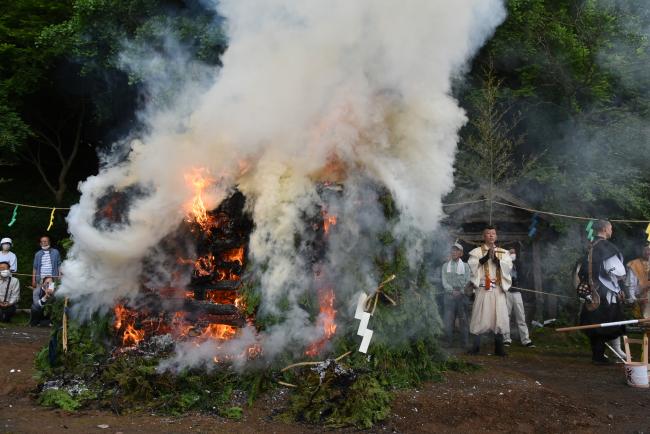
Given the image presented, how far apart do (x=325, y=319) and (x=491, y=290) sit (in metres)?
3.91

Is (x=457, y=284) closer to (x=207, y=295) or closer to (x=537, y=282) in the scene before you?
(x=537, y=282)

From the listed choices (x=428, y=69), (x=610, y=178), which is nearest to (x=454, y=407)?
(x=428, y=69)

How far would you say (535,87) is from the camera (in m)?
13.1

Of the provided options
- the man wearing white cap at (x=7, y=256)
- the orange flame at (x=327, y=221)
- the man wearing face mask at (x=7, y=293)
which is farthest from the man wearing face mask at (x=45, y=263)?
the orange flame at (x=327, y=221)

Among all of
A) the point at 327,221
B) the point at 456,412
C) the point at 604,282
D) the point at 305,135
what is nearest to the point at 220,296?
the point at 327,221

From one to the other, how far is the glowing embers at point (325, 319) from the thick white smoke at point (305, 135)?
27cm

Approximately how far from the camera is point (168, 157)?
22.5ft

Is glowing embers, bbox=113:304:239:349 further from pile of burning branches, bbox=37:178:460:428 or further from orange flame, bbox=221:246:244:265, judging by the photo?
orange flame, bbox=221:246:244:265

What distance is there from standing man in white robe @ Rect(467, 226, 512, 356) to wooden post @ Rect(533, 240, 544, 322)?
10.4 feet

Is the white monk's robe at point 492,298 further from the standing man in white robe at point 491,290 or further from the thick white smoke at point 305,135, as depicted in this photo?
the thick white smoke at point 305,135

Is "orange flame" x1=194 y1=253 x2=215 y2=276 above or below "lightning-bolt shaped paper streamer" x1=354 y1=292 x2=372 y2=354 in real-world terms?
above

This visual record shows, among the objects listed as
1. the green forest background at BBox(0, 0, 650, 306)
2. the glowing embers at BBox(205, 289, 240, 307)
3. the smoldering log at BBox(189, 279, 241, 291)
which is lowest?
the glowing embers at BBox(205, 289, 240, 307)

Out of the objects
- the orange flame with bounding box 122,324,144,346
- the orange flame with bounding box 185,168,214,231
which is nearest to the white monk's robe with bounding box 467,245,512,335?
the orange flame with bounding box 185,168,214,231

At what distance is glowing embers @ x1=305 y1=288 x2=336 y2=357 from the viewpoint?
6.42 m
